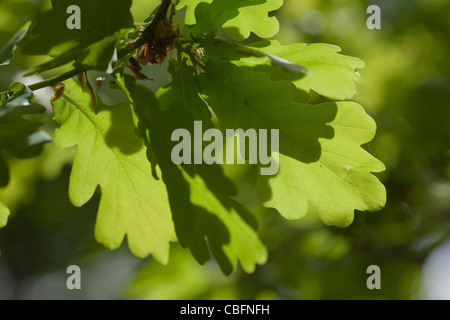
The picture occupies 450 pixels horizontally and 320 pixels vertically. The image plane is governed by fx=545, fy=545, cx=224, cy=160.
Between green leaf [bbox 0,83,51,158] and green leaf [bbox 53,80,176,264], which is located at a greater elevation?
green leaf [bbox 0,83,51,158]

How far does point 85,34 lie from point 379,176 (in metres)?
1.29

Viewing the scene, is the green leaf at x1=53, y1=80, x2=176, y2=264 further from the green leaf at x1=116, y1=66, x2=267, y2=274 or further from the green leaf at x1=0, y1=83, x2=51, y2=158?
the green leaf at x1=0, y1=83, x2=51, y2=158

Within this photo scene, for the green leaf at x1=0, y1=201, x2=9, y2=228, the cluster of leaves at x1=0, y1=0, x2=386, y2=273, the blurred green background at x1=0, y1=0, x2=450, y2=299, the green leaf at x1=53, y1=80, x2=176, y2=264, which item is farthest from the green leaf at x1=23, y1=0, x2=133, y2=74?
the blurred green background at x1=0, y1=0, x2=450, y2=299

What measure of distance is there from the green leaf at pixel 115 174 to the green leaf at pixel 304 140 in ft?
0.72

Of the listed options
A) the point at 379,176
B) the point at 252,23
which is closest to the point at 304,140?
the point at 252,23

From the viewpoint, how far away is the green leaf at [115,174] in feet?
3.75

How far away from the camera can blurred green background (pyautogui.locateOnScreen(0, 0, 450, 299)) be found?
208 centimetres

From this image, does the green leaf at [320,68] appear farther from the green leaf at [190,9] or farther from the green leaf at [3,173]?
the green leaf at [3,173]

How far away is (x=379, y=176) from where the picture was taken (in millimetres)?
1920

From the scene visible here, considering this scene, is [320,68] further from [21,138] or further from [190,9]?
[21,138]

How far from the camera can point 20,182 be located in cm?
226

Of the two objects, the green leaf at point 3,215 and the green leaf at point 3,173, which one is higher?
the green leaf at point 3,173

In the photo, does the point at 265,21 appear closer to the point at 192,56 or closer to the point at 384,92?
the point at 192,56

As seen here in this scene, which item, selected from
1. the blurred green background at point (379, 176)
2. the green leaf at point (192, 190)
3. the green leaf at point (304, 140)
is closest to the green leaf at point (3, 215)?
the green leaf at point (192, 190)
